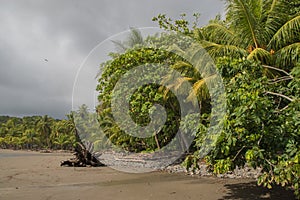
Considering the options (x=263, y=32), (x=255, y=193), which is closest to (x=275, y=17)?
(x=263, y=32)

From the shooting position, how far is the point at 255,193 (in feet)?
23.9

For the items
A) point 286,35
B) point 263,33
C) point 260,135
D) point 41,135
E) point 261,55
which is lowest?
point 260,135

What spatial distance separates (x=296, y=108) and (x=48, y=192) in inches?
295

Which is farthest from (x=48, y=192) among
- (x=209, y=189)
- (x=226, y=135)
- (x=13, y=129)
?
(x=13, y=129)

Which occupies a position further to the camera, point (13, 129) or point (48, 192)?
point (13, 129)

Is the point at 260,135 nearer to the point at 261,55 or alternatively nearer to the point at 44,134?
the point at 261,55

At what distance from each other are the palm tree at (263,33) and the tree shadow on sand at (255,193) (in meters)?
4.37

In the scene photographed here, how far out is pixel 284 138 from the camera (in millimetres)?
5039

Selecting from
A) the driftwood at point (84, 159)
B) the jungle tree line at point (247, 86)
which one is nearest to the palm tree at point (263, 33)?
the jungle tree line at point (247, 86)

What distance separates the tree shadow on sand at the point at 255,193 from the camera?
6.83 meters

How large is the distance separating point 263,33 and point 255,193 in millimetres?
6174

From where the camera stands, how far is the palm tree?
31.0 feet

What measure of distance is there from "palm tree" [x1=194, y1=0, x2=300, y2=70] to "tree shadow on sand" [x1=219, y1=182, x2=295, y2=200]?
4.37 meters

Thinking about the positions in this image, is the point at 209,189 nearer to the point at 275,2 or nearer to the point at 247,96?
the point at 247,96
